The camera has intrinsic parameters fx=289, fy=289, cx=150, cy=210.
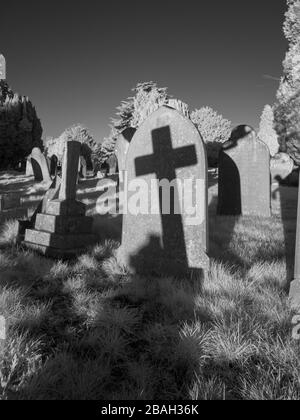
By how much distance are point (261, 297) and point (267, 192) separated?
560 cm

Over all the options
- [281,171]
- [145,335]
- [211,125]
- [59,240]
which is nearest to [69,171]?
[59,240]

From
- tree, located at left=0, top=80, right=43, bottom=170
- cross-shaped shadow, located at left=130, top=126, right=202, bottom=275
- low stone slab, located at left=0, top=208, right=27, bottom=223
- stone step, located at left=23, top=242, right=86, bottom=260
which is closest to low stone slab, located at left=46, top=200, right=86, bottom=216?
stone step, located at left=23, top=242, right=86, bottom=260

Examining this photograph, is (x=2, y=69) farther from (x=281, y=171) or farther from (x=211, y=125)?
(x=281, y=171)

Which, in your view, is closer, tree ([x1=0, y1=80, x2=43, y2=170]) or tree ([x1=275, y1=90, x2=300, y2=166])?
tree ([x1=275, y1=90, x2=300, y2=166])

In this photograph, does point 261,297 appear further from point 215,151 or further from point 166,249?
point 215,151

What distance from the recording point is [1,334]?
2002 mm

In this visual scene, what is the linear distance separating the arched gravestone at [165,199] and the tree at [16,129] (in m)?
34.7

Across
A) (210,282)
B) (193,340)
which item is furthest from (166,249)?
(193,340)

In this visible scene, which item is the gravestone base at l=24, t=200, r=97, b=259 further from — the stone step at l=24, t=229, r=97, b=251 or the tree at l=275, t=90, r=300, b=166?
the tree at l=275, t=90, r=300, b=166

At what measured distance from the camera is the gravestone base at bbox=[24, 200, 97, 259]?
14.7ft

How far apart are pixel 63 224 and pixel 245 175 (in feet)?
17.0

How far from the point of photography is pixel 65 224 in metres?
4.70

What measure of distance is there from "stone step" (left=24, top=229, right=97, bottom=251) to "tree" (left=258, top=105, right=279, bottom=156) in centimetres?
4842
